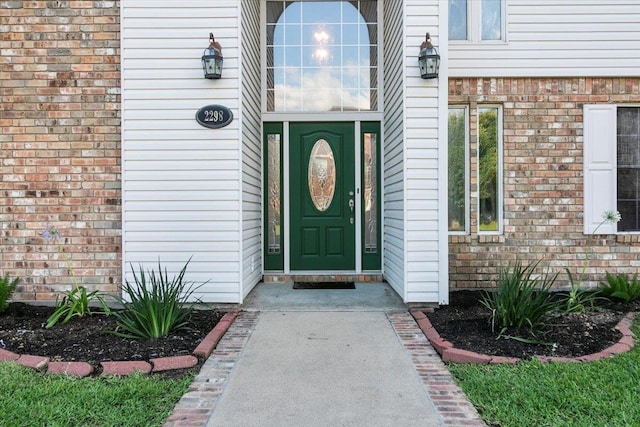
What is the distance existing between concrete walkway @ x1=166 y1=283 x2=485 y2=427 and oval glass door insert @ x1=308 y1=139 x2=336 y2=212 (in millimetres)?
1794

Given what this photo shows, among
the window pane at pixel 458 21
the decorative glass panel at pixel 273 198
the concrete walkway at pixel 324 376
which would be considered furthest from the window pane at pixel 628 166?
the decorative glass panel at pixel 273 198

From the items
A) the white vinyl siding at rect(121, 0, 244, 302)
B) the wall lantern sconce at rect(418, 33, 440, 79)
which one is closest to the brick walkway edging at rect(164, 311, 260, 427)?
the white vinyl siding at rect(121, 0, 244, 302)

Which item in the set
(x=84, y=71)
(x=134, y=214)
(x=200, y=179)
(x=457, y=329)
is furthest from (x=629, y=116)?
(x=84, y=71)

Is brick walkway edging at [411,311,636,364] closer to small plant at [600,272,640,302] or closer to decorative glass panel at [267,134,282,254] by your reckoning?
small plant at [600,272,640,302]

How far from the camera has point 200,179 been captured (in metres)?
4.48

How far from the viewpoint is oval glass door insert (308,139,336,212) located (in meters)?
5.78

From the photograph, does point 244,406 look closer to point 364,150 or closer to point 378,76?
point 364,150

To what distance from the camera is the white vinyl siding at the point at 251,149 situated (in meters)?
4.69

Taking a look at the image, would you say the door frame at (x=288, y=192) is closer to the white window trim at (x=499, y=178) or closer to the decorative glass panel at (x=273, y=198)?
the decorative glass panel at (x=273, y=198)

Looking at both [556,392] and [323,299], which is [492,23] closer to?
[323,299]

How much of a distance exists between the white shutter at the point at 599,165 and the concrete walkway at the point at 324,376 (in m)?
2.69

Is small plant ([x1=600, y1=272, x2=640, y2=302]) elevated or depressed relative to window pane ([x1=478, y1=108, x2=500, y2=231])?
depressed

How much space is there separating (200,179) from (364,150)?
2.26 m

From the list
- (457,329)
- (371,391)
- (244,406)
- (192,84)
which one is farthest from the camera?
(192,84)
